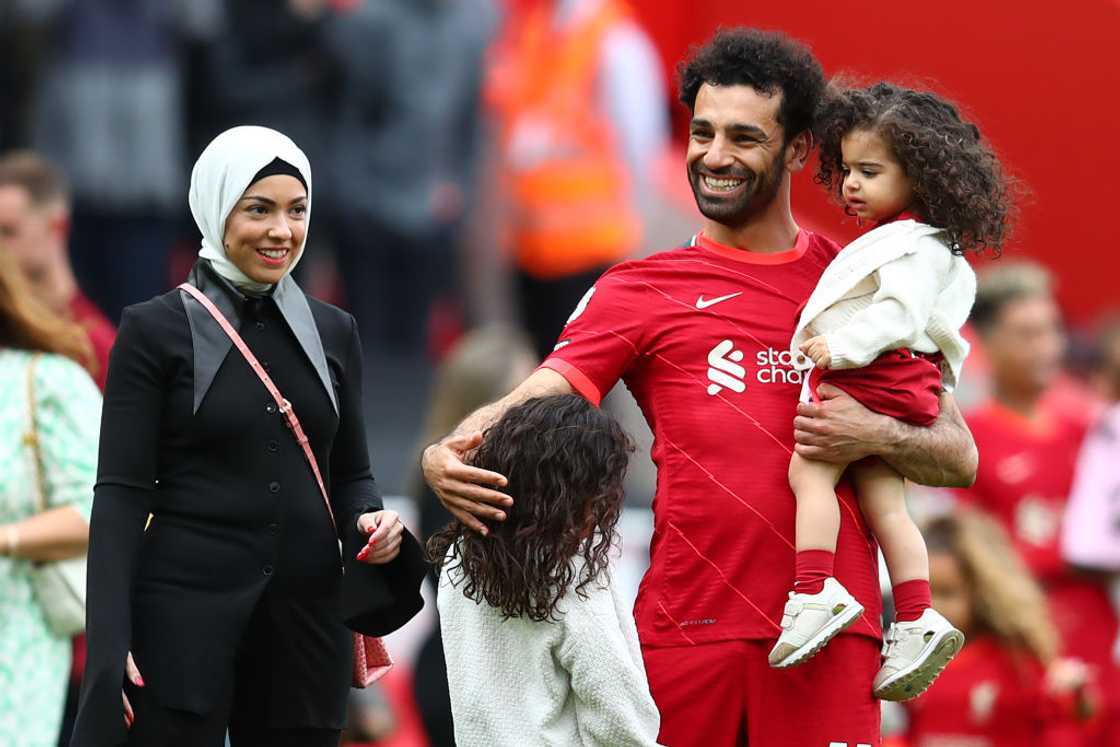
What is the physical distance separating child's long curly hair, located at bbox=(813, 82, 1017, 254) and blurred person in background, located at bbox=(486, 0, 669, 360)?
593cm

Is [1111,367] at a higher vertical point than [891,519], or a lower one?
lower

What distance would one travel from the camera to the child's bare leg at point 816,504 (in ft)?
15.4

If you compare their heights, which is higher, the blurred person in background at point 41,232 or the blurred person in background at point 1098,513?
the blurred person in background at point 41,232

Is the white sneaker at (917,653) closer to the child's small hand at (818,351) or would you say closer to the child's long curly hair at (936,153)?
the child's small hand at (818,351)

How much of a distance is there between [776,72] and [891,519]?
3.44 feet

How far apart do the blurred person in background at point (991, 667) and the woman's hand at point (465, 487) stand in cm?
338

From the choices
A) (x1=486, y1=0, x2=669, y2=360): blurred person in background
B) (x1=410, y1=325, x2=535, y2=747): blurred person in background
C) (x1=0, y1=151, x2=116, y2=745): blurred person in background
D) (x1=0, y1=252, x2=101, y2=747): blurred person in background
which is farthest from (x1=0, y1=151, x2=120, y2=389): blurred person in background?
(x1=486, y1=0, x2=669, y2=360): blurred person in background

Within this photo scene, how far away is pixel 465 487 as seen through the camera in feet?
15.2

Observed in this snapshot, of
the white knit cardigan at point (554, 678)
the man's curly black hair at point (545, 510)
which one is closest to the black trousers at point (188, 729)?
the white knit cardigan at point (554, 678)

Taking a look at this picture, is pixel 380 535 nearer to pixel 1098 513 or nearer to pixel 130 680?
pixel 130 680

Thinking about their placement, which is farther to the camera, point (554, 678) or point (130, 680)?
point (554, 678)

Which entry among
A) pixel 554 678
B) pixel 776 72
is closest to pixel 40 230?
pixel 776 72

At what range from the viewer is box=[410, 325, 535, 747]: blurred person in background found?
6992 mm

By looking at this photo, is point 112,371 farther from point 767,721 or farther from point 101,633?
point 767,721
